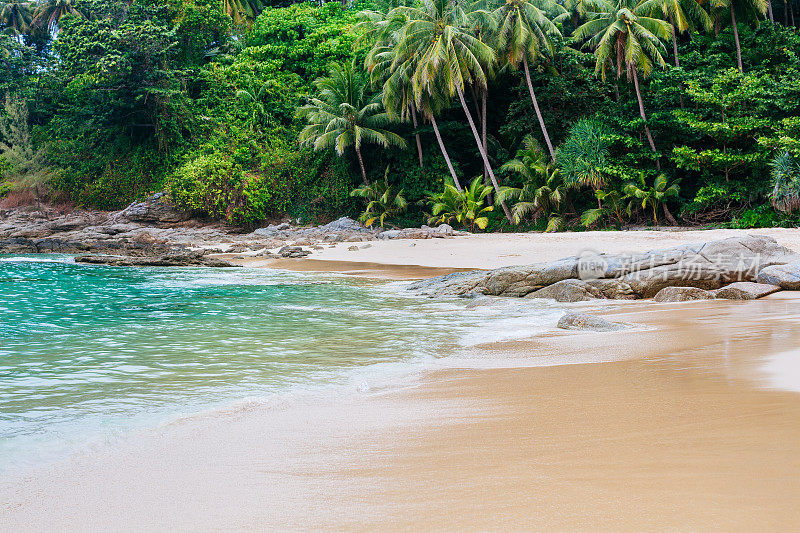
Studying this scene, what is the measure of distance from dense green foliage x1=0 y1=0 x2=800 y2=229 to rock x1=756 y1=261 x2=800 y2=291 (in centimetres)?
1003

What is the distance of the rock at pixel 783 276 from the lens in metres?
7.89

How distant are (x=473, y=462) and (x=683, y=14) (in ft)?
74.0

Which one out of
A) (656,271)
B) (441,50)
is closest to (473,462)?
(656,271)

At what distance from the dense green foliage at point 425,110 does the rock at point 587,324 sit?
13.4 meters

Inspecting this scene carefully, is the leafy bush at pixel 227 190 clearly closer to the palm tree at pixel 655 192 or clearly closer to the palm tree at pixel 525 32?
the palm tree at pixel 525 32

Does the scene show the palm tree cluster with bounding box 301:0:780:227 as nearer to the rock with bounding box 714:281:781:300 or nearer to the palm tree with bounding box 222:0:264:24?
the rock with bounding box 714:281:781:300

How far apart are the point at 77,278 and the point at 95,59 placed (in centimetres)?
2001

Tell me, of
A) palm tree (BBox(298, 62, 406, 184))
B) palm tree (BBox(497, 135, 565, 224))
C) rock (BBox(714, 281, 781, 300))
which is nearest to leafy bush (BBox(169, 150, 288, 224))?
palm tree (BBox(298, 62, 406, 184))

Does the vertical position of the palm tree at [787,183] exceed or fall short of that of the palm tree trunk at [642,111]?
it falls short

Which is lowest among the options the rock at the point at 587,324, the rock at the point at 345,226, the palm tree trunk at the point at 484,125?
the rock at the point at 587,324

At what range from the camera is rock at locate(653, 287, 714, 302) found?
798cm

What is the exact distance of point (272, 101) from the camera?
1210 inches

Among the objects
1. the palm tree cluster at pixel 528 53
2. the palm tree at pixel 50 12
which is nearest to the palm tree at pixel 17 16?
the palm tree at pixel 50 12

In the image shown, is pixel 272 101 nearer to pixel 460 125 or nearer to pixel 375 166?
pixel 375 166
